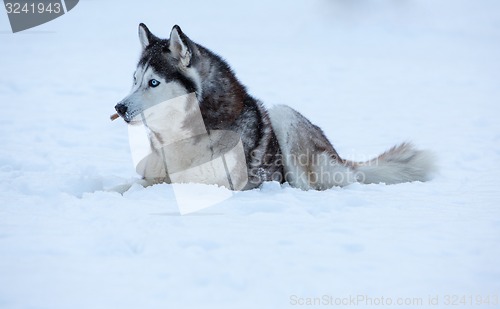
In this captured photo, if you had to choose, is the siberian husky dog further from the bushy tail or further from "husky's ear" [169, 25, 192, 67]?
the bushy tail

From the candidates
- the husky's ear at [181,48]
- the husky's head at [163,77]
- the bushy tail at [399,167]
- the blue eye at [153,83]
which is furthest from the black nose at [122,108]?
the bushy tail at [399,167]

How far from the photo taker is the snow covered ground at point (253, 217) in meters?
2.83

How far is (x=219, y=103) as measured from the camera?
4.61m

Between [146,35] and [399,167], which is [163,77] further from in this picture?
[399,167]

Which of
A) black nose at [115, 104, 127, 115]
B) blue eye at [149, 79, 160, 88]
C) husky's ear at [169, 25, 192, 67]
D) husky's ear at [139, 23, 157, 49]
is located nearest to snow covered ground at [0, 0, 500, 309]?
black nose at [115, 104, 127, 115]

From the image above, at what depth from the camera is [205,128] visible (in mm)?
4535

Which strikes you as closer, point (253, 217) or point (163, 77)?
point (253, 217)

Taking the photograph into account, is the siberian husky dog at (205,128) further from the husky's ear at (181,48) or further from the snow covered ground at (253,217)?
the snow covered ground at (253,217)

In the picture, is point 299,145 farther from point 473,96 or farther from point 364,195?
point 473,96

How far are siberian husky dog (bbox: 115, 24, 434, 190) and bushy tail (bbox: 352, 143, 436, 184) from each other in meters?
0.36

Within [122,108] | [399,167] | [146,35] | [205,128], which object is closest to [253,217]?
[205,128]

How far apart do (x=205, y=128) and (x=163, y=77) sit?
521 mm

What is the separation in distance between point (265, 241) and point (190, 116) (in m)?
1.53

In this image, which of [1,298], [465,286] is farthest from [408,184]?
[1,298]
